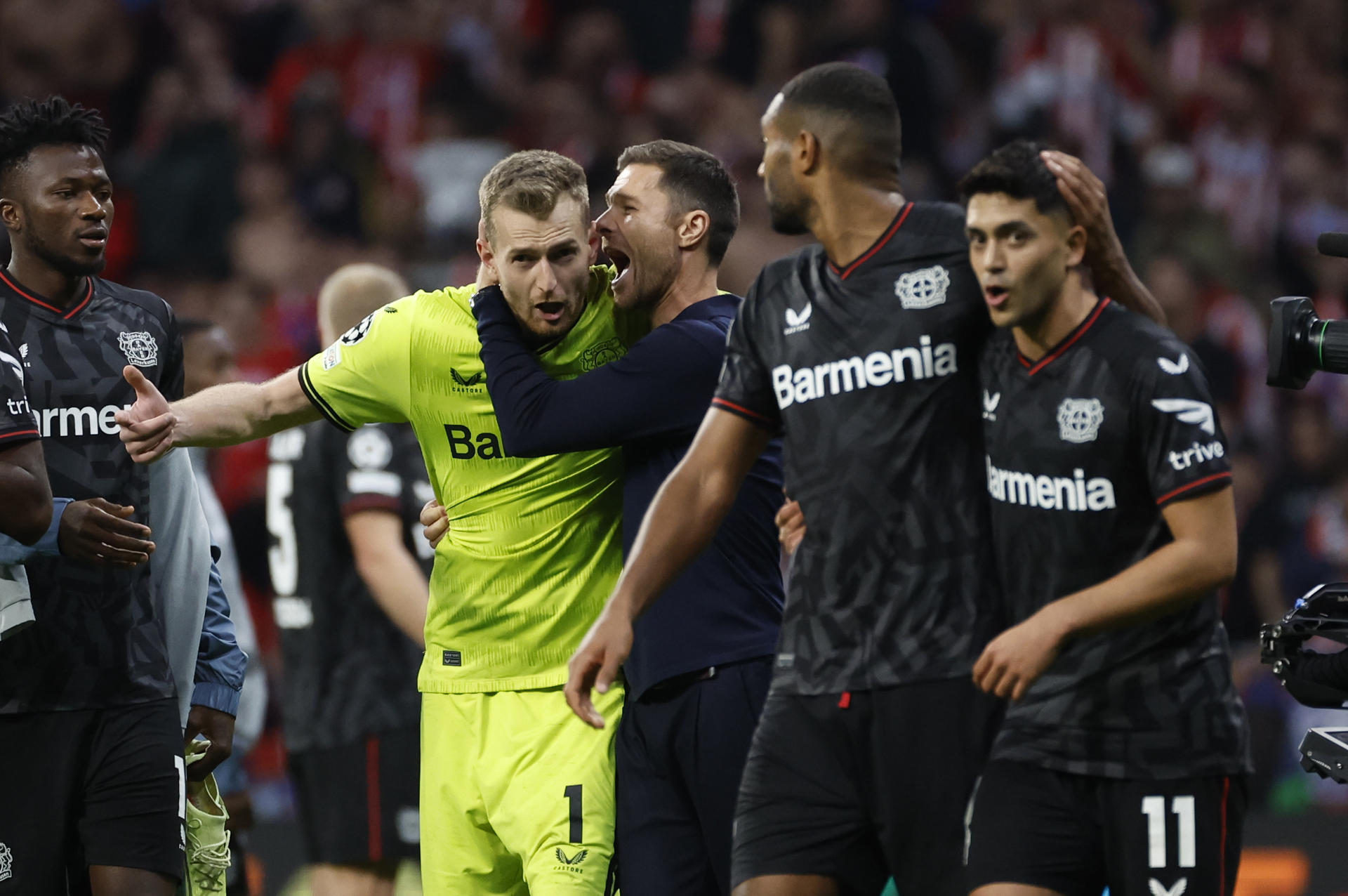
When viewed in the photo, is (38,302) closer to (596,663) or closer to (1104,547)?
(596,663)

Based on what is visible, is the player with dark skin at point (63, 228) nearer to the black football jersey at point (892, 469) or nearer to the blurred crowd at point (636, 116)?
the black football jersey at point (892, 469)

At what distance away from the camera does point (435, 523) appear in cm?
450

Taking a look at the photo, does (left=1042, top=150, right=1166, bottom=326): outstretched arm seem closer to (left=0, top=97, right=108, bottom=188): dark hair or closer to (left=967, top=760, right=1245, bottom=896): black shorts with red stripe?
(left=967, top=760, right=1245, bottom=896): black shorts with red stripe

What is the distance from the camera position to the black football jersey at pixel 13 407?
425 centimetres

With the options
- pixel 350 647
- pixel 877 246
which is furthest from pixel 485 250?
pixel 350 647

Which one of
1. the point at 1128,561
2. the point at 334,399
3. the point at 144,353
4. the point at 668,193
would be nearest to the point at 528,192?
the point at 668,193

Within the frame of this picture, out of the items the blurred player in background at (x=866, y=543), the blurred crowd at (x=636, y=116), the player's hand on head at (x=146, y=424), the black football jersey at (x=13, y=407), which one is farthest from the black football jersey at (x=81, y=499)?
the blurred crowd at (x=636, y=116)

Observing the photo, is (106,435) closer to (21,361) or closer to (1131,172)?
(21,361)

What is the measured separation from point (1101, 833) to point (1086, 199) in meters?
1.25

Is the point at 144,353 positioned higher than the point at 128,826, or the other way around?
the point at 144,353

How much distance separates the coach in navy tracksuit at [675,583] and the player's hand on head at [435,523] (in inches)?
14.8

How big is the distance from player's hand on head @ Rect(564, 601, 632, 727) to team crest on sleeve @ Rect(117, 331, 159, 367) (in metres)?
1.79

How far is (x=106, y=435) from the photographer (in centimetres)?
471

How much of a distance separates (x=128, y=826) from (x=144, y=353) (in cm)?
126
